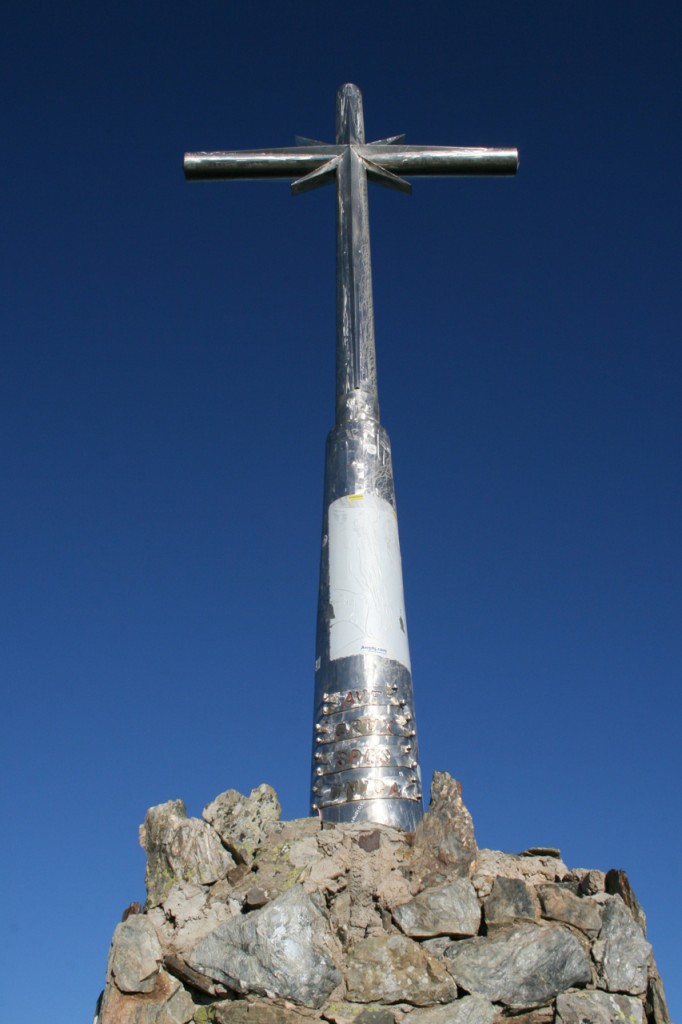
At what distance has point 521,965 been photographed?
754cm

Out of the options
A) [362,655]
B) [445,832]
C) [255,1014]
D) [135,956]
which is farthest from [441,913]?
[362,655]

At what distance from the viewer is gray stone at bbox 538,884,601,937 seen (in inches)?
310

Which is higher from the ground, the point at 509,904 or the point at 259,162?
the point at 259,162

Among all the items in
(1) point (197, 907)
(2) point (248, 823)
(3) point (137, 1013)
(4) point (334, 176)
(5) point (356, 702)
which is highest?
(4) point (334, 176)

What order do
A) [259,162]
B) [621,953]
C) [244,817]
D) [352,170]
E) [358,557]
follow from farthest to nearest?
[259,162] → [352,170] → [358,557] → [244,817] → [621,953]

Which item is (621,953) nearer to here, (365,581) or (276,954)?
(276,954)

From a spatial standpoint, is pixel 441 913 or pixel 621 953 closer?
pixel 621 953

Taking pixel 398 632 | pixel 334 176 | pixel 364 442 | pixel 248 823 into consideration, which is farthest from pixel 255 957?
pixel 334 176

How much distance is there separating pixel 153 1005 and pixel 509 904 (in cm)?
257

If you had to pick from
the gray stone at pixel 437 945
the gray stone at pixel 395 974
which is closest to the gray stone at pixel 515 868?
the gray stone at pixel 437 945

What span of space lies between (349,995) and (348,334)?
24.1 feet

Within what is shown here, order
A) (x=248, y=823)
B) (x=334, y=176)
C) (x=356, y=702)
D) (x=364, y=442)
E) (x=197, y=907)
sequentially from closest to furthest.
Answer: (x=197, y=907)
(x=248, y=823)
(x=356, y=702)
(x=364, y=442)
(x=334, y=176)

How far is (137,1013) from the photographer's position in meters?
7.56

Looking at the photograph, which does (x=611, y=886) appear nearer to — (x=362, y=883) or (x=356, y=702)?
(x=362, y=883)
